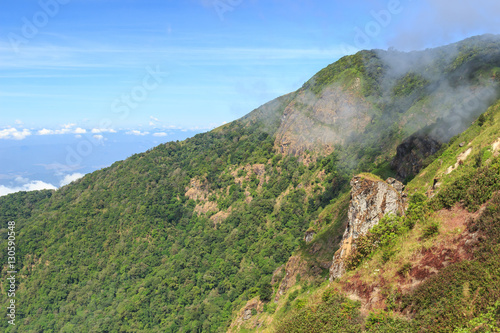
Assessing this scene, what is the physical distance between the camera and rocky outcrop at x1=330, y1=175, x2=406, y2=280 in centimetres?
2477

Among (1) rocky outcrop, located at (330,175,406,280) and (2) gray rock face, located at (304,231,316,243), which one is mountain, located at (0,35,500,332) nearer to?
(2) gray rock face, located at (304,231,316,243)

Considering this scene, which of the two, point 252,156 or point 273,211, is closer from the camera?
point 273,211

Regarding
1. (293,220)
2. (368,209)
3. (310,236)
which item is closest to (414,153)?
(310,236)

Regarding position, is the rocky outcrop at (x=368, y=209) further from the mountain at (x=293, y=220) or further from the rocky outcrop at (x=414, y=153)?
the rocky outcrop at (x=414, y=153)

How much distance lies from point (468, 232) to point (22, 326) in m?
121

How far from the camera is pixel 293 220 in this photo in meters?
81.9

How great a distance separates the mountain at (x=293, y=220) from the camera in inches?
733

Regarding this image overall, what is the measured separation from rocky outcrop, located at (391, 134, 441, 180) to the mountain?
0.90 feet

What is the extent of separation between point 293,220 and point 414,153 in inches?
1628

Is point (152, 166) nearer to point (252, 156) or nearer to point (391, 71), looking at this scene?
point (252, 156)

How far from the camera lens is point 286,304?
39500mm

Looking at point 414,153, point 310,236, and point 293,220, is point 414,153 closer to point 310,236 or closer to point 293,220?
point 310,236

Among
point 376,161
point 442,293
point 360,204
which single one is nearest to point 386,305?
point 442,293

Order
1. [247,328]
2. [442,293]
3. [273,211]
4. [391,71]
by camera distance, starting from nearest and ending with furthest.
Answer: [442,293], [247,328], [273,211], [391,71]
